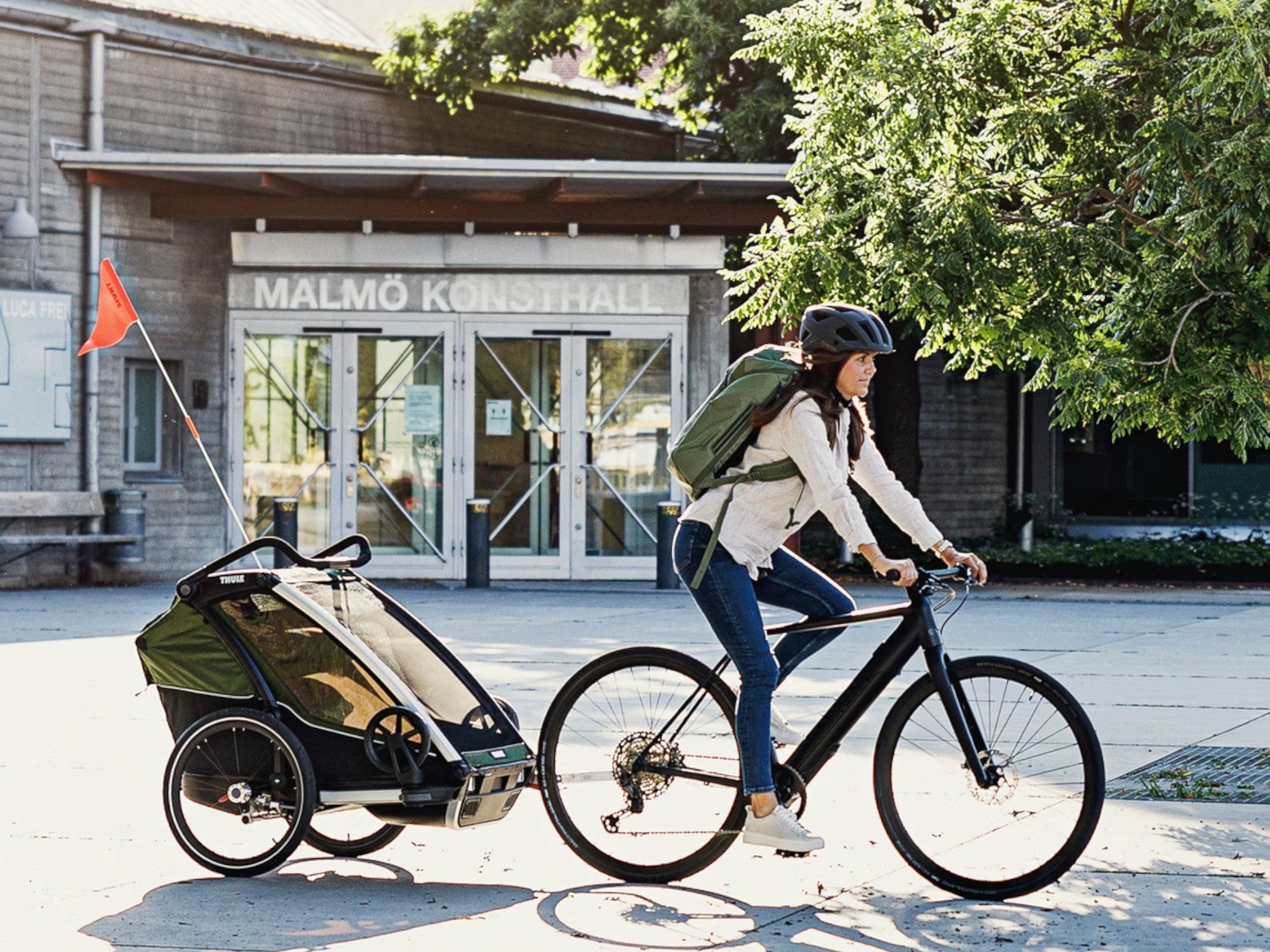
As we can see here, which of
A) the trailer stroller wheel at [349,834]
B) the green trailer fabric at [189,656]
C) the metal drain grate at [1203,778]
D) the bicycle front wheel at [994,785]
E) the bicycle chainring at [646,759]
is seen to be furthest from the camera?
the metal drain grate at [1203,778]

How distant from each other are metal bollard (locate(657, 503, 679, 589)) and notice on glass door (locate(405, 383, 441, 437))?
8.62 ft

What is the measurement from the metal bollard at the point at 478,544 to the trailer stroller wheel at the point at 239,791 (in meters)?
11.5

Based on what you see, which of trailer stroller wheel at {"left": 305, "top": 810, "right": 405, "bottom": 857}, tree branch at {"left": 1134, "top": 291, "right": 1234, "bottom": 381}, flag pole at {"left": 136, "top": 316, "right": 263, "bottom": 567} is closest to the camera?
trailer stroller wheel at {"left": 305, "top": 810, "right": 405, "bottom": 857}

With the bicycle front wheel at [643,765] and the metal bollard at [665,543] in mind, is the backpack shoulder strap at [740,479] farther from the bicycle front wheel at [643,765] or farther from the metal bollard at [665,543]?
the metal bollard at [665,543]

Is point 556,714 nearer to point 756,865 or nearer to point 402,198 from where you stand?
Result: point 756,865

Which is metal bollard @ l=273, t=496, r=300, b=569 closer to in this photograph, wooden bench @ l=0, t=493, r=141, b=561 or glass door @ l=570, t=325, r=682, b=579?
wooden bench @ l=0, t=493, r=141, b=561

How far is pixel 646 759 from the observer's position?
585 cm

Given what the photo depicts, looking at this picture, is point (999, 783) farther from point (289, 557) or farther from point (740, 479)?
point (289, 557)

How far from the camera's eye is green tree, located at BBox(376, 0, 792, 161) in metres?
19.9

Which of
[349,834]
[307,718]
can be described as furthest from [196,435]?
[307,718]

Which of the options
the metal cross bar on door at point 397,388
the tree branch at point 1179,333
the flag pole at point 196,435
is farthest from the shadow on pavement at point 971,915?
the metal cross bar on door at point 397,388

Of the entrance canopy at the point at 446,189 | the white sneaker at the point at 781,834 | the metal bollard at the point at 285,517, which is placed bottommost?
the white sneaker at the point at 781,834

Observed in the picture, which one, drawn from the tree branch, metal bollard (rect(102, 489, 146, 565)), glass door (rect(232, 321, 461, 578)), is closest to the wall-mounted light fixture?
glass door (rect(232, 321, 461, 578))

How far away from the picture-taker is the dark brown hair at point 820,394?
5551 mm
